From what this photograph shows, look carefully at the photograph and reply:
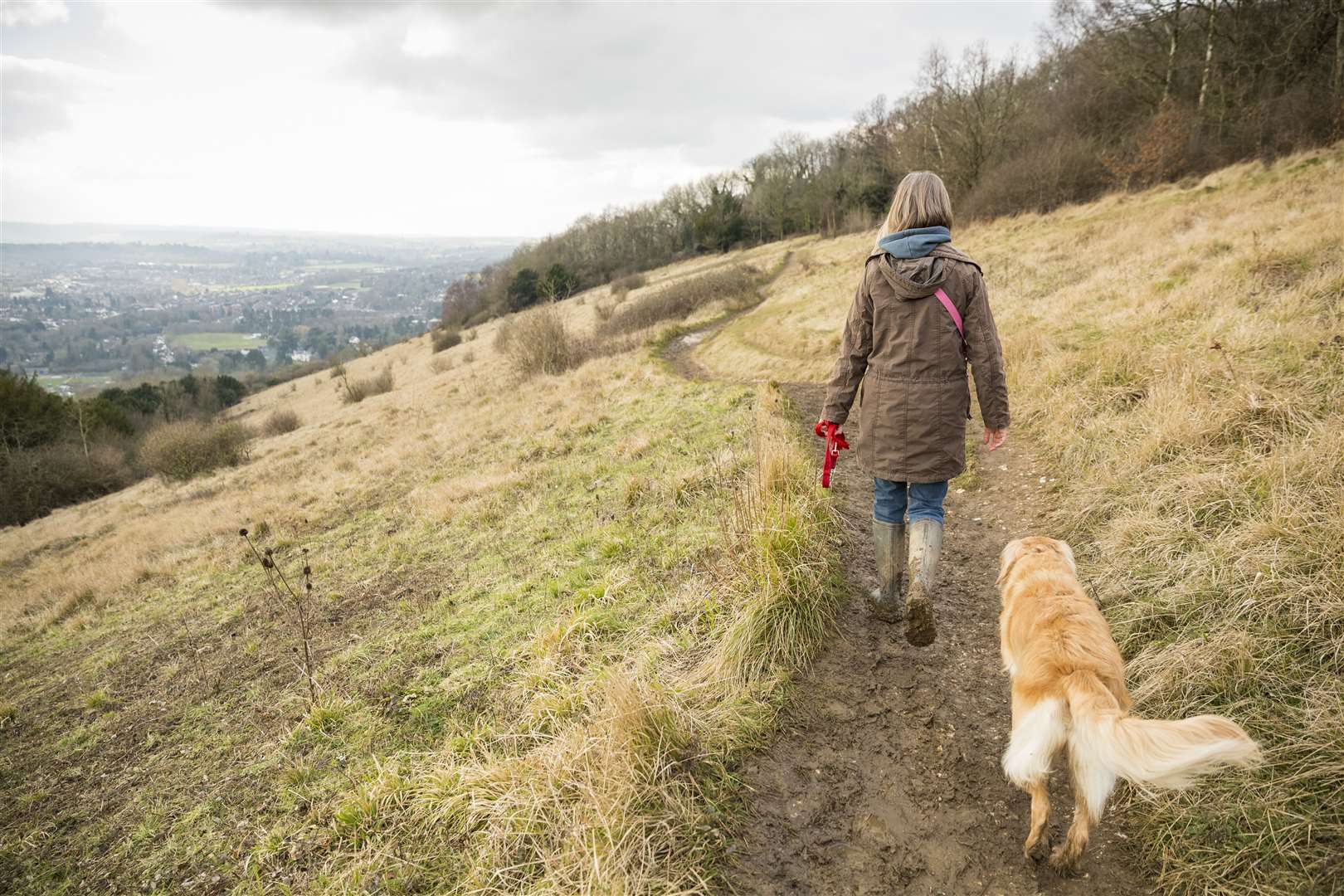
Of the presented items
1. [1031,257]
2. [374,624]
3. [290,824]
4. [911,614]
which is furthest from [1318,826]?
[1031,257]

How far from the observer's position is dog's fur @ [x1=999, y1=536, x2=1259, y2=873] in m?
1.76

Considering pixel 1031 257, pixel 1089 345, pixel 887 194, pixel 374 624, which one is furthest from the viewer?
pixel 887 194

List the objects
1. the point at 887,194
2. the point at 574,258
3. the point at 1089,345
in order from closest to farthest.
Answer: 1. the point at 1089,345
2. the point at 887,194
3. the point at 574,258

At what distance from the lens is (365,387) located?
32.6m

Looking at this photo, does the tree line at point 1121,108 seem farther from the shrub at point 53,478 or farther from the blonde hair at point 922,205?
the shrub at point 53,478

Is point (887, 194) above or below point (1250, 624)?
above

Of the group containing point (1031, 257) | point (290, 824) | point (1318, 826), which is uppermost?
point (1031, 257)

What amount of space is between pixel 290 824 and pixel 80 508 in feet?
97.6

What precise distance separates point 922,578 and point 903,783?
1.10 m

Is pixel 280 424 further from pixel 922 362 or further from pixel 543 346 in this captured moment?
pixel 922 362

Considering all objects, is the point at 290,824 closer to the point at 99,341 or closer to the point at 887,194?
the point at 887,194

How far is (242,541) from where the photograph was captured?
36.0ft

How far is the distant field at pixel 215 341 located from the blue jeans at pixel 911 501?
122 m

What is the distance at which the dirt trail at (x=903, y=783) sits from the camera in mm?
2461
